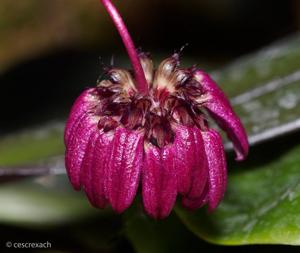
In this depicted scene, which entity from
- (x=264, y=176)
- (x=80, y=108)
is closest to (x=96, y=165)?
(x=80, y=108)

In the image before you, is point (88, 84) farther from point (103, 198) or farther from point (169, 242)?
point (103, 198)

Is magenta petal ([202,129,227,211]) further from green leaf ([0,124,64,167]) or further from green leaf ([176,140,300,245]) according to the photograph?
green leaf ([0,124,64,167])

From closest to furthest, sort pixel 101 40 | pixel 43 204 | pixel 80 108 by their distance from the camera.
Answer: pixel 80 108, pixel 43 204, pixel 101 40

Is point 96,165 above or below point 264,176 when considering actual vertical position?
above

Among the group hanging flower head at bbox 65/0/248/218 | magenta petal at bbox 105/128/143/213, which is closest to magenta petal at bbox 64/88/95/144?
hanging flower head at bbox 65/0/248/218

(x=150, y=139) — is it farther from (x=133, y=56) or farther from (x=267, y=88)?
(x=267, y=88)

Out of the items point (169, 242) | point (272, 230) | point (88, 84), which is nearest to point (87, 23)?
point (88, 84)
